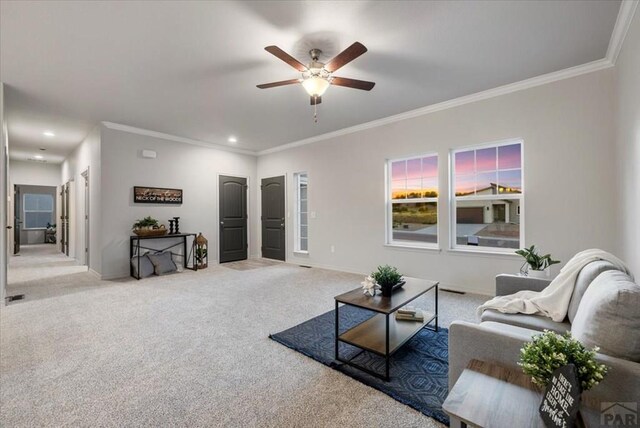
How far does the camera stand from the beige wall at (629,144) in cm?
226

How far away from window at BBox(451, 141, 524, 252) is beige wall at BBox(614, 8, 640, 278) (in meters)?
0.98

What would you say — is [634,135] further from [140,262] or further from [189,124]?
[140,262]

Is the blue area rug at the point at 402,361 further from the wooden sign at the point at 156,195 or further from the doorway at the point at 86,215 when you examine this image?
the doorway at the point at 86,215

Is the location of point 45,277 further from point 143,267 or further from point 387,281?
point 387,281

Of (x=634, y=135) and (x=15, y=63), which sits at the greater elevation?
(x=15, y=63)

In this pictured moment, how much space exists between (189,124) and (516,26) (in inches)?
188

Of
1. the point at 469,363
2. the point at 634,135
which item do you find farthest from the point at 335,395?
the point at 634,135

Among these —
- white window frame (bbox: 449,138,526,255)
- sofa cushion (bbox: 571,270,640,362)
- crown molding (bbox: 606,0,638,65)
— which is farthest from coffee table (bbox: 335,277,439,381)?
crown molding (bbox: 606,0,638,65)

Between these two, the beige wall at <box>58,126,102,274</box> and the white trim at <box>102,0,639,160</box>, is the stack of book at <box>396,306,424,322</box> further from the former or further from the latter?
the beige wall at <box>58,126,102,274</box>

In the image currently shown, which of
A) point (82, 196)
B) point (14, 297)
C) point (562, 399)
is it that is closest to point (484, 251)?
point (562, 399)

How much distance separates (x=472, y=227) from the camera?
4.20 m

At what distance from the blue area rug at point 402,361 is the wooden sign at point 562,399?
0.77m

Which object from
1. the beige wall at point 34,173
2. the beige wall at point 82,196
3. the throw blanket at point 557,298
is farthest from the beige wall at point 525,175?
the beige wall at point 34,173

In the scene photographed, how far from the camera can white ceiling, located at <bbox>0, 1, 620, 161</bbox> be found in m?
2.31
